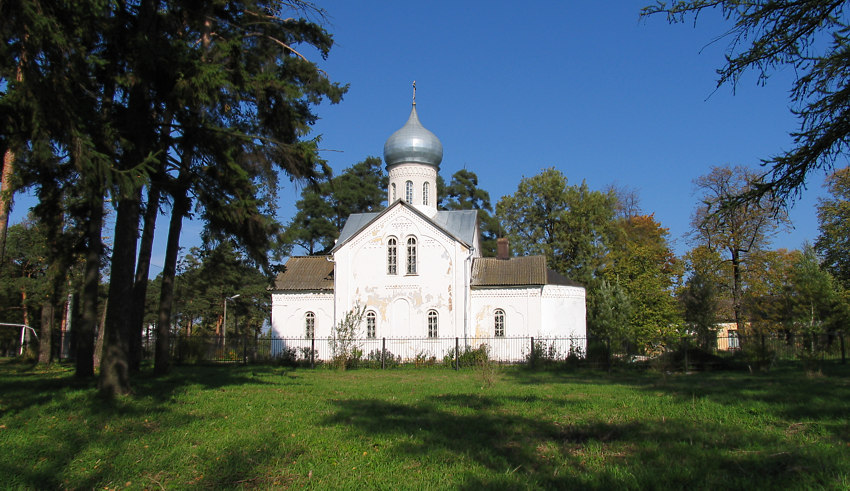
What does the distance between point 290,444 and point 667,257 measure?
1395 inches

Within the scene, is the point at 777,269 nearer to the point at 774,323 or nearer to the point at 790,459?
the point at 774,323

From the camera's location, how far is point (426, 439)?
6953 millimetres

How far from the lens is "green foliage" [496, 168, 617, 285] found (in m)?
35.9

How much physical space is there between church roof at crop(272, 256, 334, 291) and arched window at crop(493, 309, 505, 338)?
7911 millimetres

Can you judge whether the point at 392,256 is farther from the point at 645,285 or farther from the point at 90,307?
the point at 90,307

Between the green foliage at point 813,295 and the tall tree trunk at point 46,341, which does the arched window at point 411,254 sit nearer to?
the tall tree trunk at point 46,341

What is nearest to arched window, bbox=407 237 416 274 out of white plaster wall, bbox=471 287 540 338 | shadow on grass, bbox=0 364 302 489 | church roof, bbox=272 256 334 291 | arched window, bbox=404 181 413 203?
white plaster wall, bbox=471 287 540 338

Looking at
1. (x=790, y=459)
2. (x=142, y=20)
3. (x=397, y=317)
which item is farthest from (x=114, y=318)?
(x=397, y=317)

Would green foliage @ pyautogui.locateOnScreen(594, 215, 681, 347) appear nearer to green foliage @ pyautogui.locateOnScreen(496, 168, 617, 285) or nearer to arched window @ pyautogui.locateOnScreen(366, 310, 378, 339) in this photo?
green foliage @ pyautogui.locateOnScreen(496, 168, 617, 285)

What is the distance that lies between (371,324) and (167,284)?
13.5 meters

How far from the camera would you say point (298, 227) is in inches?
1684

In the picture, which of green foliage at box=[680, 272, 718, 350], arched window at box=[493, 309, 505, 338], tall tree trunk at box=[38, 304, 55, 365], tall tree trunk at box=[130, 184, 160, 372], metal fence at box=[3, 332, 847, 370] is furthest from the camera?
green foliage at box=[680, 272, 718, 350]

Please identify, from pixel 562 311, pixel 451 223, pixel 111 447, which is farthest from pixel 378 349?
pixel 111 447

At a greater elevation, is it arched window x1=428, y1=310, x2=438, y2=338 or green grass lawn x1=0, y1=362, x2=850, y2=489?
arched window x1=428, y1=310, x2=438, y2=338
